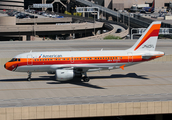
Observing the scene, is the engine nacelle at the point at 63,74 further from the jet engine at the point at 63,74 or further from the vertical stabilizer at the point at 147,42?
the vertical stabilizer at the point at 147,42

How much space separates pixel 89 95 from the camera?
3519cm

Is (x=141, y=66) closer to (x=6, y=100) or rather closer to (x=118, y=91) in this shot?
(x=118, y=91)

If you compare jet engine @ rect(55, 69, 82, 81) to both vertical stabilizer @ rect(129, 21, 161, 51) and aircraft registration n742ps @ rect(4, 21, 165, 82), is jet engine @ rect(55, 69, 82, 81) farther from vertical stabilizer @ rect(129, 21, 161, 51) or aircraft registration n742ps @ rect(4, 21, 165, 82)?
vertical stabilizer @ rect(129, 21, 161, 51)

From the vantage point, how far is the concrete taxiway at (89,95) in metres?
30.0

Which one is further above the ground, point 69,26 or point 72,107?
point 69,26

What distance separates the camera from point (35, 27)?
125m

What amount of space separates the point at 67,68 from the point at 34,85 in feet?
17.5

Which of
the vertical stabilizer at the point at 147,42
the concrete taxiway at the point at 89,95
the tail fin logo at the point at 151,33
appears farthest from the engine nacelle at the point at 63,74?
the tail fin logo at the point at 151,33

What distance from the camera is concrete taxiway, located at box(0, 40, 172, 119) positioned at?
98.4ft

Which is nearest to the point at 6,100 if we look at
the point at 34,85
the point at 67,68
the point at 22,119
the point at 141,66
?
the point at 22,119

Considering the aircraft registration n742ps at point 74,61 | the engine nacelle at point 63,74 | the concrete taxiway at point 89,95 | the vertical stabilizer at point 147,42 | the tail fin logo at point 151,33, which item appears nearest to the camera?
the concrete taxiway at point 89,95

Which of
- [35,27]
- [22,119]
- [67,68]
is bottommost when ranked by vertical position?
[22,119]

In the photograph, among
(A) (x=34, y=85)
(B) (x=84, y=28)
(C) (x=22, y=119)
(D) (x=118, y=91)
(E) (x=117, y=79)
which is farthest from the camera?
(B) (x=84, y=28)

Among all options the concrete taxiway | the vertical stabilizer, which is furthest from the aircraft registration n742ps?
the concrete taxiway
